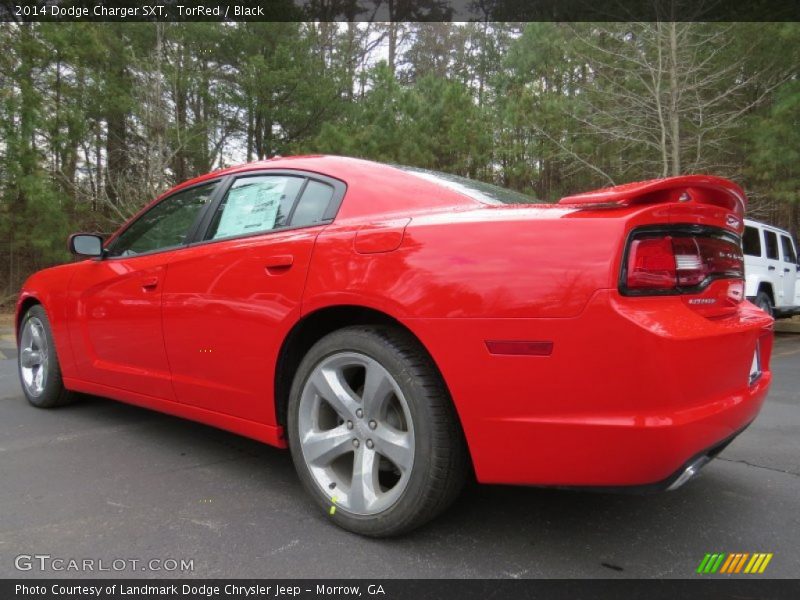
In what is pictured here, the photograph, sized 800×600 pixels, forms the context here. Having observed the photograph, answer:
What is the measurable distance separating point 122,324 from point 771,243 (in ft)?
32.8

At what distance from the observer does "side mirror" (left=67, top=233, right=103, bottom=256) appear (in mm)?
3738

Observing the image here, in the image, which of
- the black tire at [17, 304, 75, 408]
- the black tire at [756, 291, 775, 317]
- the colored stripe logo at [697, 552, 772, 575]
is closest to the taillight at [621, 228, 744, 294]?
the colored stripe logo at [697, 552, 772, 575]

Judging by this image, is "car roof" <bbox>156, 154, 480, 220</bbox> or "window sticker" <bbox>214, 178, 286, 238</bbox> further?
"window sticker" <bbox>214, 178, 286, 238</bbox>

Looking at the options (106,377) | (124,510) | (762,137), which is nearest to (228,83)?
(762,137)

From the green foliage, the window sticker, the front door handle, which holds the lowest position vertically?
the front door handle

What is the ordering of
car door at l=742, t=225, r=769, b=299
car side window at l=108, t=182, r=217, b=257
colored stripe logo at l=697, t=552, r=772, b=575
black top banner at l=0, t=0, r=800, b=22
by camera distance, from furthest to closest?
black top banner at l=0, t=0, r=800, b=22 → car door at l=742, t=225, r=769, b=299 → car side window at l=108, t=182, r=217, b=257 → colored stripe logo at l=697, t=552, r=772, b=575

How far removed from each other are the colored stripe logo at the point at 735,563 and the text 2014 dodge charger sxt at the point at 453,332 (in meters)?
0.40

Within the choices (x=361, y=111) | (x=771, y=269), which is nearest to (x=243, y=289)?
(x=771, y=269)

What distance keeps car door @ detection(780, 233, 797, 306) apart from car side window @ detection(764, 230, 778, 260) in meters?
0.31

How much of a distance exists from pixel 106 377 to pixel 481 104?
1373 centimetres

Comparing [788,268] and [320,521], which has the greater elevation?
[788,268]

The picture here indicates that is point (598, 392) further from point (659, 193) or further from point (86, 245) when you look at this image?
point (86, 245)

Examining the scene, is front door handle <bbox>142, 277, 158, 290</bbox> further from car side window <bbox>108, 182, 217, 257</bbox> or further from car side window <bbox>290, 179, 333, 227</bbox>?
car side window <bbox>290, 179, 333, 227</bbox>

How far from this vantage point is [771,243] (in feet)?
32.0
